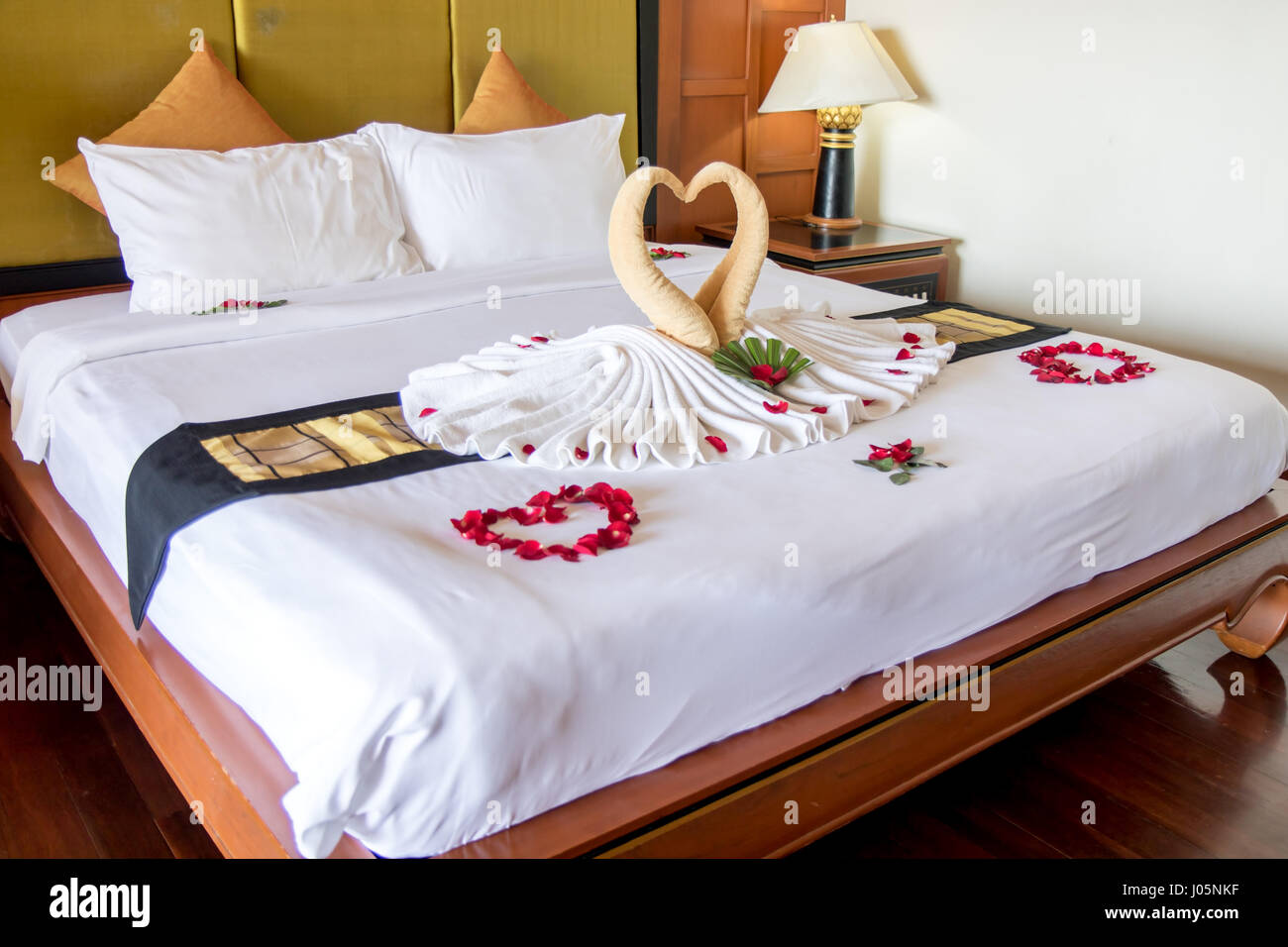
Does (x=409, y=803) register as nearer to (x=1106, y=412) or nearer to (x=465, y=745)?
(x=465, y=745)

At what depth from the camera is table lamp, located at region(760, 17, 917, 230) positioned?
3.73 metres

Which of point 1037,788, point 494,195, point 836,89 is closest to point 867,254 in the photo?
point 836,89

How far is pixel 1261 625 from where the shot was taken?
2379 mm

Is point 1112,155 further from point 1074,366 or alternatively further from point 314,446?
point 314,446

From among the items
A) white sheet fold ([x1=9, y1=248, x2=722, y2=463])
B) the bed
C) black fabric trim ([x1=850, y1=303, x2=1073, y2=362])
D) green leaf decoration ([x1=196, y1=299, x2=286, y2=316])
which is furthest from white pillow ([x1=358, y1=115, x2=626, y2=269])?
black fabric trim ([x1=850, y1=303, x2=1073, y2=362])

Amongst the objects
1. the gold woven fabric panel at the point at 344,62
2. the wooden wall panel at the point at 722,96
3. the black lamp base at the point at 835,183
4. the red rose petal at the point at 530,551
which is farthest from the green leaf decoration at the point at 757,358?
the black lamp base at the point at 835,183

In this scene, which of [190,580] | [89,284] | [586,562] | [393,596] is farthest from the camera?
[89,284]

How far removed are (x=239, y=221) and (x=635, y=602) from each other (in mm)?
1756

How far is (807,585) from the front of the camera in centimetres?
143

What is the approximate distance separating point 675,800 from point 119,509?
3.47ft

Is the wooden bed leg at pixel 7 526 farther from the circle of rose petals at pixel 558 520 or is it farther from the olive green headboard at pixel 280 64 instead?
the circle of rose petals at pixel 558 520

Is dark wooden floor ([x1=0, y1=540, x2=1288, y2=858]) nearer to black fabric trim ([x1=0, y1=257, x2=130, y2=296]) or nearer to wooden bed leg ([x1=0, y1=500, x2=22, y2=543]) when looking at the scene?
wooden bed leg ([x1=0, y1=500, x2=22, y2=543])

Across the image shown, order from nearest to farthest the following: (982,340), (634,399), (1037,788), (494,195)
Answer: (634,399)
(1037,788)
(982,340)
(494,195)
